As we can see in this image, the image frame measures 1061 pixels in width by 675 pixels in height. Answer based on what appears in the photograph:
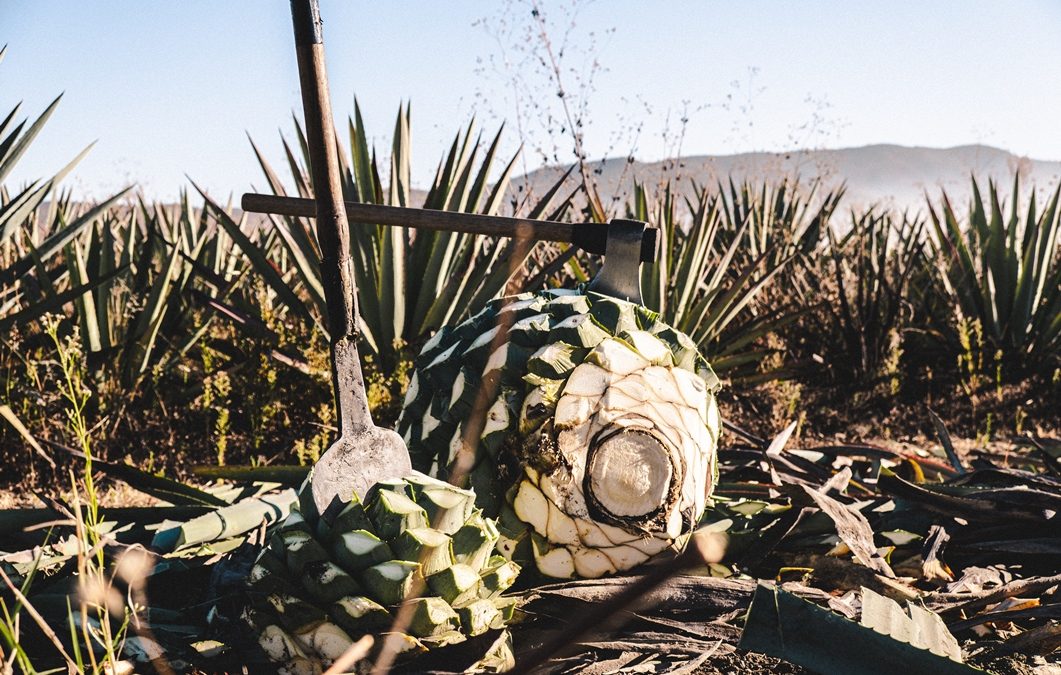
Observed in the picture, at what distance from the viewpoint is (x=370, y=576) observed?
32.4 inches

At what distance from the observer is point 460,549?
87 cm

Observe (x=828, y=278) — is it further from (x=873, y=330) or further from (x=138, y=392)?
(x=138, y=392)

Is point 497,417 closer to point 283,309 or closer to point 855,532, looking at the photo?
point 855,532

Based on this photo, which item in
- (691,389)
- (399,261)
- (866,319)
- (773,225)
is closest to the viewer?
(691,389)

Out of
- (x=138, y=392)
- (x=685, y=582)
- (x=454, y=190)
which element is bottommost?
(x=138, y=392)

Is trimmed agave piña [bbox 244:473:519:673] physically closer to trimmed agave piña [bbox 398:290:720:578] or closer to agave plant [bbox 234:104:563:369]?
trimmed agave piña [bbox 398:290:720:578]

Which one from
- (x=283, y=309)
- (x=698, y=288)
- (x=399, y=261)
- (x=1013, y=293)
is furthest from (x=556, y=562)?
(x=1013, y=293)

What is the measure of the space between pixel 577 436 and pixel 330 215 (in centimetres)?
44

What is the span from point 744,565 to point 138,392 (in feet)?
7.91

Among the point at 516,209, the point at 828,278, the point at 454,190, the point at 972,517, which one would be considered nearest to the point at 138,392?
the point at 454,190

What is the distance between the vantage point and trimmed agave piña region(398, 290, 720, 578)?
1.06 m

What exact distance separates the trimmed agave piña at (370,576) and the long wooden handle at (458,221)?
0.55 m

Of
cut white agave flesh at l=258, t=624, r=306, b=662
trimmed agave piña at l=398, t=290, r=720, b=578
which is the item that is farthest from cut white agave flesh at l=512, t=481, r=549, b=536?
cut white agave flesh at l=258, t=624, r=306, b=662

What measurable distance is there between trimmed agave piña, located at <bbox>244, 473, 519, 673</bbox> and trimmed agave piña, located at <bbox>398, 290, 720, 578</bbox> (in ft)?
0.70
